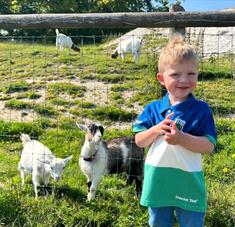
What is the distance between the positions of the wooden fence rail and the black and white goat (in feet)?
3.79

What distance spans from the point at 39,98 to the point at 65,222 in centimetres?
581

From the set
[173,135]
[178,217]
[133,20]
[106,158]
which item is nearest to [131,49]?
[106,158]

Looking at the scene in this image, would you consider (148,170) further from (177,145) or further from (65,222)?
(65,222)

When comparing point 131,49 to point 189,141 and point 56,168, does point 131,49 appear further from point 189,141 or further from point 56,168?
point 189,141

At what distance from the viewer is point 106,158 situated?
5.54 m

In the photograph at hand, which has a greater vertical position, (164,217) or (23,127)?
(164,217)

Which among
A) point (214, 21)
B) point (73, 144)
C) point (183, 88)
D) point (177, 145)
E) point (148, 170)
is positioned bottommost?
point (73, 144)

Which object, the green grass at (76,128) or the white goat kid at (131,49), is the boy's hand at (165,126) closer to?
Answer: the green grass at (76,128)

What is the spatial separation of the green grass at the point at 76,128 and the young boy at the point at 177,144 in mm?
1521

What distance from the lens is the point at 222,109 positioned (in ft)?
28.4

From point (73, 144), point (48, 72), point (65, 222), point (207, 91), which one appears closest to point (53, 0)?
point (48, 72)

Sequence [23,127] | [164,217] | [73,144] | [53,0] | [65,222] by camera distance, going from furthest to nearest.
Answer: [53,0], [23,127], [73,144], [65,222], [164,217]

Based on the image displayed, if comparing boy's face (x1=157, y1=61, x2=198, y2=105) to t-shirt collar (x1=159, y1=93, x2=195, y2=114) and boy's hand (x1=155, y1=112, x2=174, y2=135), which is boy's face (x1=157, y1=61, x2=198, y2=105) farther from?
boy's hand (x1=155, y1=112, x2=174, y2=135)

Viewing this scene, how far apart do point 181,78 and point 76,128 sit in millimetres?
5208
